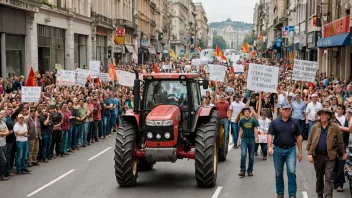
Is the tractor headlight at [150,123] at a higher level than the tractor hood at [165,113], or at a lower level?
lower

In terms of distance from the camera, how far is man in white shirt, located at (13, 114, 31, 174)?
14.1 meters

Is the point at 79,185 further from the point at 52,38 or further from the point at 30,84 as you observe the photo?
the point at 52,38

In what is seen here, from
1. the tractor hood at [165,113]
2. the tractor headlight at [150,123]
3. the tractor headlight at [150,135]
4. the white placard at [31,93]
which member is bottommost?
the tractor headlight at [150,135]

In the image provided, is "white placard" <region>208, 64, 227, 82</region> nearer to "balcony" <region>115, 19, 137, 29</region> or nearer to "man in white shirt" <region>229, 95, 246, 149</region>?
"man in white shirt" <region>229, 95, 246, 149</region>

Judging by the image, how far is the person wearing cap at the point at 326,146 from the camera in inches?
403

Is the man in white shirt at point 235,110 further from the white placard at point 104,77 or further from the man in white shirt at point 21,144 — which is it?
the white placard at point 104,77

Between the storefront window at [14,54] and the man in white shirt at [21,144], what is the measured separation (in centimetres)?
1641

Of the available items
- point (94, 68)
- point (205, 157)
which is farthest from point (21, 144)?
point (94, 68)

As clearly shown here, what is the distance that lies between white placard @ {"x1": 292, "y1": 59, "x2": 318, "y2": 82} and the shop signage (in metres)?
10.3

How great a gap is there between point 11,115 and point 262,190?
6.85 m

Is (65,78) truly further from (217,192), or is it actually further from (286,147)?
(286,147)

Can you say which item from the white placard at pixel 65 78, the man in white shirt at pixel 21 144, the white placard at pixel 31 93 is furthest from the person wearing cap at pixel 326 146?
the white placard at pixel 65 78

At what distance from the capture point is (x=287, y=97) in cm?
2117

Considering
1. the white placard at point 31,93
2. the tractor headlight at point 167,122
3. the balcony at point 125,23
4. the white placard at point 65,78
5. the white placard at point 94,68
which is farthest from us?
the balcony at point 125,23
